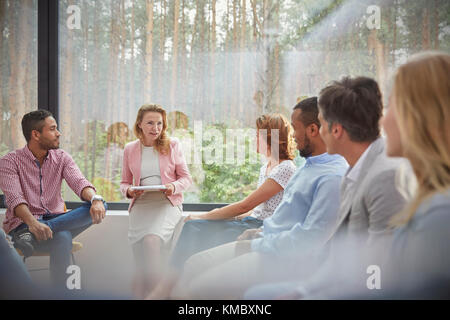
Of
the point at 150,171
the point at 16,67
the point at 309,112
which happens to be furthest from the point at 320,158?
the point at 16,67

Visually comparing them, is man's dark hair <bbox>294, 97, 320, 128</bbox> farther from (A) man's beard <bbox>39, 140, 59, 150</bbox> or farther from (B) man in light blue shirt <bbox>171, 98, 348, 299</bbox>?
(A) man's beard <bbox>39, 140, 59, 150</bbox>

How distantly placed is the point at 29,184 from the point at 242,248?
1.01 m

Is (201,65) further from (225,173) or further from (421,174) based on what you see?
(421,174)

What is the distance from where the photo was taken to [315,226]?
155 centimetres

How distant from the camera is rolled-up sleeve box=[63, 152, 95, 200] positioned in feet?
6.28

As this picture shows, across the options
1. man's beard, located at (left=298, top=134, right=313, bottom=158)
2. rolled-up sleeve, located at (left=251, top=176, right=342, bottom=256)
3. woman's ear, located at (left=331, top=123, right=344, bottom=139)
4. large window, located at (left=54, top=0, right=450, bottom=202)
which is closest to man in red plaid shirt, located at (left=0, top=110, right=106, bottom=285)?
large window, located at (left=54, top=0, right=450, bottom=202)

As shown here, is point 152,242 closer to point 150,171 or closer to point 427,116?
point 150,171

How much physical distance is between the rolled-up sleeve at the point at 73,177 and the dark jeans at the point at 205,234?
53 cm

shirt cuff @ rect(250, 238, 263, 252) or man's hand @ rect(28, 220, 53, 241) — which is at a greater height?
man's hand @ rect(28, 220, 53, 241)

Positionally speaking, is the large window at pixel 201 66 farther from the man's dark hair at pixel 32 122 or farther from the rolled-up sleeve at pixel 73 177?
the man's dark hair at pixel 32 122

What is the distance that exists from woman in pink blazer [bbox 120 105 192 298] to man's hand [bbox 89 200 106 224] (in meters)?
0.13

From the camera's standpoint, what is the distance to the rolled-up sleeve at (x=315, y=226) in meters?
1.51

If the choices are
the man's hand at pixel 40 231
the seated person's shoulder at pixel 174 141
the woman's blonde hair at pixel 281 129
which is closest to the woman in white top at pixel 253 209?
the woman's blonde hair at pixel 281 129

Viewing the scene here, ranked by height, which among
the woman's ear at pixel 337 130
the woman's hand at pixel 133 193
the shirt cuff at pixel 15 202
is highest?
the woman's ear at pixel 337 130
